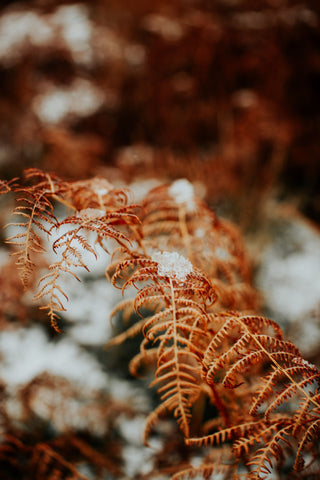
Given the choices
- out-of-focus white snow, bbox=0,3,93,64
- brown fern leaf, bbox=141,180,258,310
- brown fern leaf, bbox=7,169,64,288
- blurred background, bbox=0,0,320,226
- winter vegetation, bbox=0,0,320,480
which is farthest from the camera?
out-of-focus white snow, bbox=0,3,93,64

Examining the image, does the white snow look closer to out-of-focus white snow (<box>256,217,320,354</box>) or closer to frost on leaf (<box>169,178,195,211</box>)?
out-of-focus white snow (<box>256,217,320,354</box>)

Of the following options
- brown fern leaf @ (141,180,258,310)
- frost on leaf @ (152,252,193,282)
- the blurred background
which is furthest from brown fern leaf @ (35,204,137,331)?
the blurred background

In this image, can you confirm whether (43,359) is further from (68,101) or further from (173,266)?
(68,101)

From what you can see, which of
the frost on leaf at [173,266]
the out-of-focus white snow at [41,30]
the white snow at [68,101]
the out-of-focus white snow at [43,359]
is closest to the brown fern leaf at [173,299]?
the frost on leaf at [173,266]

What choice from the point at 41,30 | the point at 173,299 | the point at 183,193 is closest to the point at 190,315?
the point at 173,299

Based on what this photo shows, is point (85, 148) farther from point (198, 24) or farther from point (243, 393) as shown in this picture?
point (243, 393)

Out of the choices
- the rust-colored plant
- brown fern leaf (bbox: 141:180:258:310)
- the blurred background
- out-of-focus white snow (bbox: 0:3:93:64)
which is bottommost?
the rust-colored plant

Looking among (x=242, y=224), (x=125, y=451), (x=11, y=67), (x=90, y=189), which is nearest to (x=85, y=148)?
(x=11, y=67)
